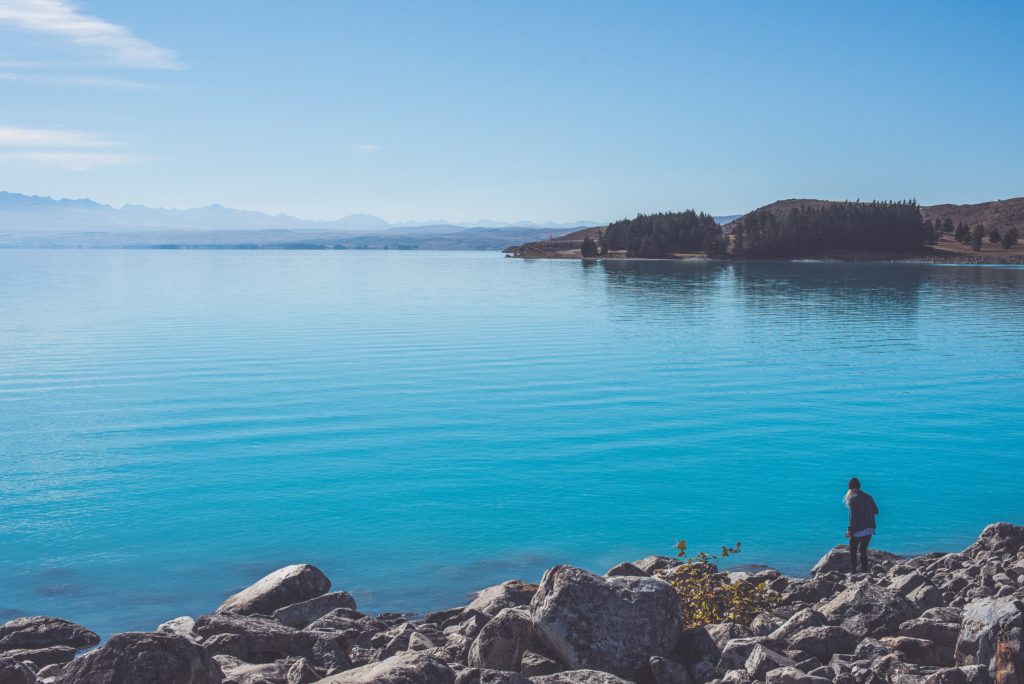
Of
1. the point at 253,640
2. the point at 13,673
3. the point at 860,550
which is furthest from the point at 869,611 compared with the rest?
the point at 13,673

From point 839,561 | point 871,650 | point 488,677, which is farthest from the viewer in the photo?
point 839,561

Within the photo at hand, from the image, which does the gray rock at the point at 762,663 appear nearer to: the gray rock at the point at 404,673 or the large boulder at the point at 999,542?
the gray rock at the point at 404,673

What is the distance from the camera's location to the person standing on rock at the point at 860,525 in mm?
16031

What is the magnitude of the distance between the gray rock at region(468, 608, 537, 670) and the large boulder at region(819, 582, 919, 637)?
419 centimetres

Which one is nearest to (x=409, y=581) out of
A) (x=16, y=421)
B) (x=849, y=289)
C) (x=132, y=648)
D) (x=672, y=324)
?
(x=132, y=648)

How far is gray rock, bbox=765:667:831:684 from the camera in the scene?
8562 mm

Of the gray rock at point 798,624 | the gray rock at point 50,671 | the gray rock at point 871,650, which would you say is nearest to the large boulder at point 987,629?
the gray rock at point 871,650

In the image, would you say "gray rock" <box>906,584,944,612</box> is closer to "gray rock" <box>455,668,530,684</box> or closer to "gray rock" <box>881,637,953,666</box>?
"gray rock" <box>881,637,953,666</box>

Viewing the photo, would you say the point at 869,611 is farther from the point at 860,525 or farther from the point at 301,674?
the point at 301,674

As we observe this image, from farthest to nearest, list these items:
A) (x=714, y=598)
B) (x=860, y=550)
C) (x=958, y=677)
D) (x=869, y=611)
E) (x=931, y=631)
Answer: (x=860, y=550) < (x=714, y=598) < (x=869, y=611) < (x=931, y=631) < (x=958, y=677)

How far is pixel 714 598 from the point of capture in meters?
12.4

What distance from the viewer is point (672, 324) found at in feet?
188

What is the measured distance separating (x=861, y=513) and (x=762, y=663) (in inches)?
312

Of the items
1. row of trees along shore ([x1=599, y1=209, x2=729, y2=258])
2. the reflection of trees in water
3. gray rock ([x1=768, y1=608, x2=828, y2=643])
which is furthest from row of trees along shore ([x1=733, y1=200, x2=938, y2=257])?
gray rock ([x1=768, y1=608, x2=828, y2=643])
